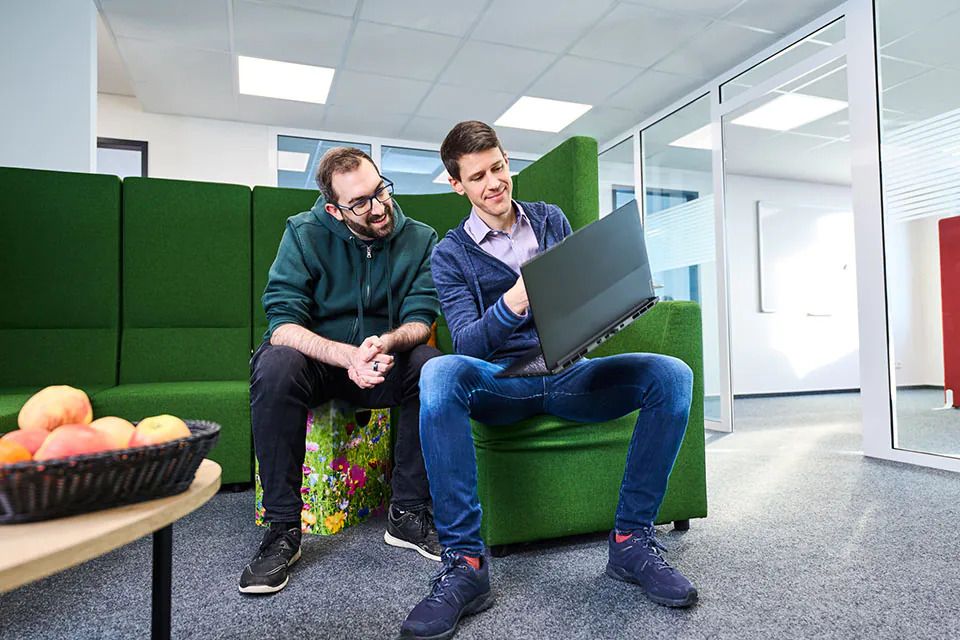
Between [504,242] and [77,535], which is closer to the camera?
[77,535]

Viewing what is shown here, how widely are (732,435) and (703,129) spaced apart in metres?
2.27

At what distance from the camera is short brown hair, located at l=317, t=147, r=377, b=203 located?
1.56 meters

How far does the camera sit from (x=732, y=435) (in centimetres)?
360

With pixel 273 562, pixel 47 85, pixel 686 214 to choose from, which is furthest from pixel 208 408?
pixel 686 214

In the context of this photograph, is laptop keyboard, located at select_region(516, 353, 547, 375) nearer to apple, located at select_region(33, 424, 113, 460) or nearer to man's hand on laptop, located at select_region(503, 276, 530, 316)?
man's hand on laptop, located at select_region(503, 276, 530, 316)

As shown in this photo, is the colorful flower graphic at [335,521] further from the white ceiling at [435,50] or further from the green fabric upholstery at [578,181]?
the white ceiling at [435,50]

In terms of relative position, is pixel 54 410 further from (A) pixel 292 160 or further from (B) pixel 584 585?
(A) pixel 292 160

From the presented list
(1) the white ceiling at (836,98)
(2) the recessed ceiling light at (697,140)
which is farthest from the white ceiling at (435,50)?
(2) the recessed ceiling light at (697,140)

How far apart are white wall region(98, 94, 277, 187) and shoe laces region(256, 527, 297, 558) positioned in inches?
169

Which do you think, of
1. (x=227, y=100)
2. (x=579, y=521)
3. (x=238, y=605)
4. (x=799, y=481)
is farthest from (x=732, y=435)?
(x=227, y=100)

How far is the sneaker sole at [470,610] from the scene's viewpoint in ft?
3.34

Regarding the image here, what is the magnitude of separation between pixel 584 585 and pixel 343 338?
0.87 m

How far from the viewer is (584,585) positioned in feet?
4.16

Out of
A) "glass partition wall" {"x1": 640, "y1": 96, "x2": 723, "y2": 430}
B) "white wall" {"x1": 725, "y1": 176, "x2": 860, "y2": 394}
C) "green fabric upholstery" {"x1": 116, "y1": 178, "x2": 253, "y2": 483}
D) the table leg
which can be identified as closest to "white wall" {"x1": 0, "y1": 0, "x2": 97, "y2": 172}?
"green fabric upholstery" {"x1": 116, "y1": 178, "x2": 253, "y2": 483}
